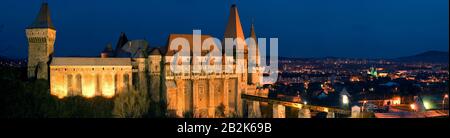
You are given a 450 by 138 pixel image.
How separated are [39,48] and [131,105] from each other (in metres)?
7.21

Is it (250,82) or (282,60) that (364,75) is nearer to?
(282,60)

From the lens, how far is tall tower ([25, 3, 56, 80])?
2722 centimetres

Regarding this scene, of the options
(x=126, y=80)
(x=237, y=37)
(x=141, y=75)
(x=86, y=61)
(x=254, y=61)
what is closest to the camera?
(x=86, y=61)

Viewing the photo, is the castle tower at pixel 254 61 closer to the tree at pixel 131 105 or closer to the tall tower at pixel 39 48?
the tree at pixel 131 105

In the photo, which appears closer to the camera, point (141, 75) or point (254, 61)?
point (141, 75)

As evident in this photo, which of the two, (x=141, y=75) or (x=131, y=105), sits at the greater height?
(x=141, y=75)

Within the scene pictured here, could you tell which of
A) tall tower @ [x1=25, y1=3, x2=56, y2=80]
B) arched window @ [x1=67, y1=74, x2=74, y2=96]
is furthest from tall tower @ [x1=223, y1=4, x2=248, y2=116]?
tall tower @ [x1=25, y1=3, x2=56, y2=80]

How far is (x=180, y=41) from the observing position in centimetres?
3275

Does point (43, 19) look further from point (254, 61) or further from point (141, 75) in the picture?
point (254, 61)

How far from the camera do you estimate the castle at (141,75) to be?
89.8ft

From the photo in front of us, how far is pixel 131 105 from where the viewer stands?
2617 centimetres

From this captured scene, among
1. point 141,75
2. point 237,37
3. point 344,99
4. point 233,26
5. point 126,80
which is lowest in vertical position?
point 344,99

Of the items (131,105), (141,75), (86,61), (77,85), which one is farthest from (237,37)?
(77,85)
